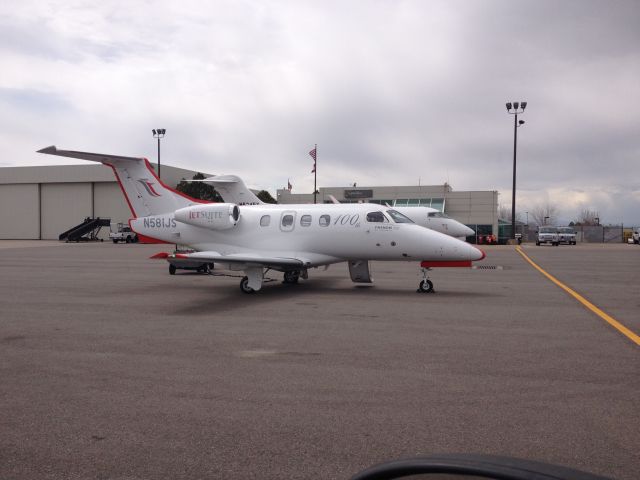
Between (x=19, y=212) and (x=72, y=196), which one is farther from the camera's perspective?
(x=19, y=212)

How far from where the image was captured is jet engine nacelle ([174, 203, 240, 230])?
16422mm

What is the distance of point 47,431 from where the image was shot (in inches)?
195

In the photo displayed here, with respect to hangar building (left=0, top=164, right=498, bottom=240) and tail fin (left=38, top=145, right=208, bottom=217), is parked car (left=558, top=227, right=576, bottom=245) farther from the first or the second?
tail fin (left=38, top=145, right=208, bottom=217)

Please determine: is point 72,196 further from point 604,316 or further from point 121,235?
point 604,316

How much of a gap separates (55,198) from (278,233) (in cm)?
6687

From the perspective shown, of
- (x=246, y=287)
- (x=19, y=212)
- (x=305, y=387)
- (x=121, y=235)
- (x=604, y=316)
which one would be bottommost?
(x=305, y=387)

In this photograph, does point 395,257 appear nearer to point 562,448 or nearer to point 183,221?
point 183,221

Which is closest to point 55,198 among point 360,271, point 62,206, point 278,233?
point 62,206

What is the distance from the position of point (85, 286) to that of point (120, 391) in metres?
12.2

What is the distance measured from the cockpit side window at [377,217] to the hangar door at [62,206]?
65.6m

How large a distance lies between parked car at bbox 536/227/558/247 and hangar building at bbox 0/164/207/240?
4484 centimetres

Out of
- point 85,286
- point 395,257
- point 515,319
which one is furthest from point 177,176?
point 515,319

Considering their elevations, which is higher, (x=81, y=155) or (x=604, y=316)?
(x=81, y=155)

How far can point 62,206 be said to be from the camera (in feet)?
240
